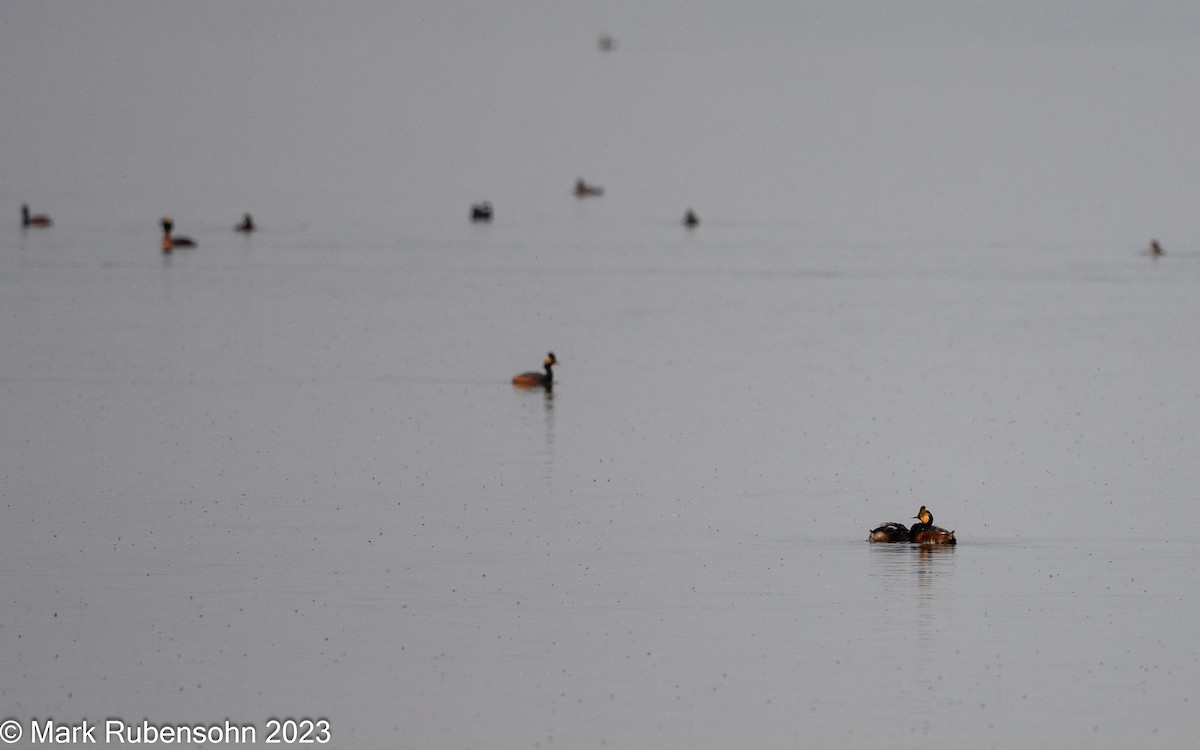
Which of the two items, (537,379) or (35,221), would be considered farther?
(35,221)

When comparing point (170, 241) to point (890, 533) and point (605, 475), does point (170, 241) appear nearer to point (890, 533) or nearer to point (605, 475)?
point (605, 475)

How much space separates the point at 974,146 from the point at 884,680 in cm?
10943

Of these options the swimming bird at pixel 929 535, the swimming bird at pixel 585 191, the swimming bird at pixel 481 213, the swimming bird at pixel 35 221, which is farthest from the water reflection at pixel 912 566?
the swimming bird at pixel 585 191

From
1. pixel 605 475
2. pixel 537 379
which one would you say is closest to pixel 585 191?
pixel 537 379

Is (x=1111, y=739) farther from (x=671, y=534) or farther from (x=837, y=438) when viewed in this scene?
(x=837, y=438)

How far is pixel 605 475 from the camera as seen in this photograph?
3297cm

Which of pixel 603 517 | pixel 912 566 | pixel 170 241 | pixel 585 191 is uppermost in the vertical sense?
pixel 585 191

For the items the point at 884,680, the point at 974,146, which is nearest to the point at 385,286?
the point at 884,680

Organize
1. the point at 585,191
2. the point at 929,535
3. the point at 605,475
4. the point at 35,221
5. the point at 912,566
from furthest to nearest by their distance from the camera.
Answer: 1. the point at 585,191
2. the point at 35,221
3. the point at 605,475
4. the point at 929,535
5. the point at 912,566

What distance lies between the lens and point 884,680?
21.6m

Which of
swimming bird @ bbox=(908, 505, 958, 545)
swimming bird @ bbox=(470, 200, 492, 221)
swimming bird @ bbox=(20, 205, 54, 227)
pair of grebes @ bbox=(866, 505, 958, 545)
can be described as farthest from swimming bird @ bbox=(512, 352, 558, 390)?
swimming bird @ bbox=(470, 200, 492, 221)

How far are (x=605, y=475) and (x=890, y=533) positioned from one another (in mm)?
6150

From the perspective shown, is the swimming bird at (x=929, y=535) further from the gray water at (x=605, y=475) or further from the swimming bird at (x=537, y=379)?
the swimming bird at (x=537, y=379)

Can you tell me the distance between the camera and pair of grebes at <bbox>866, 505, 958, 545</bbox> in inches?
1096
